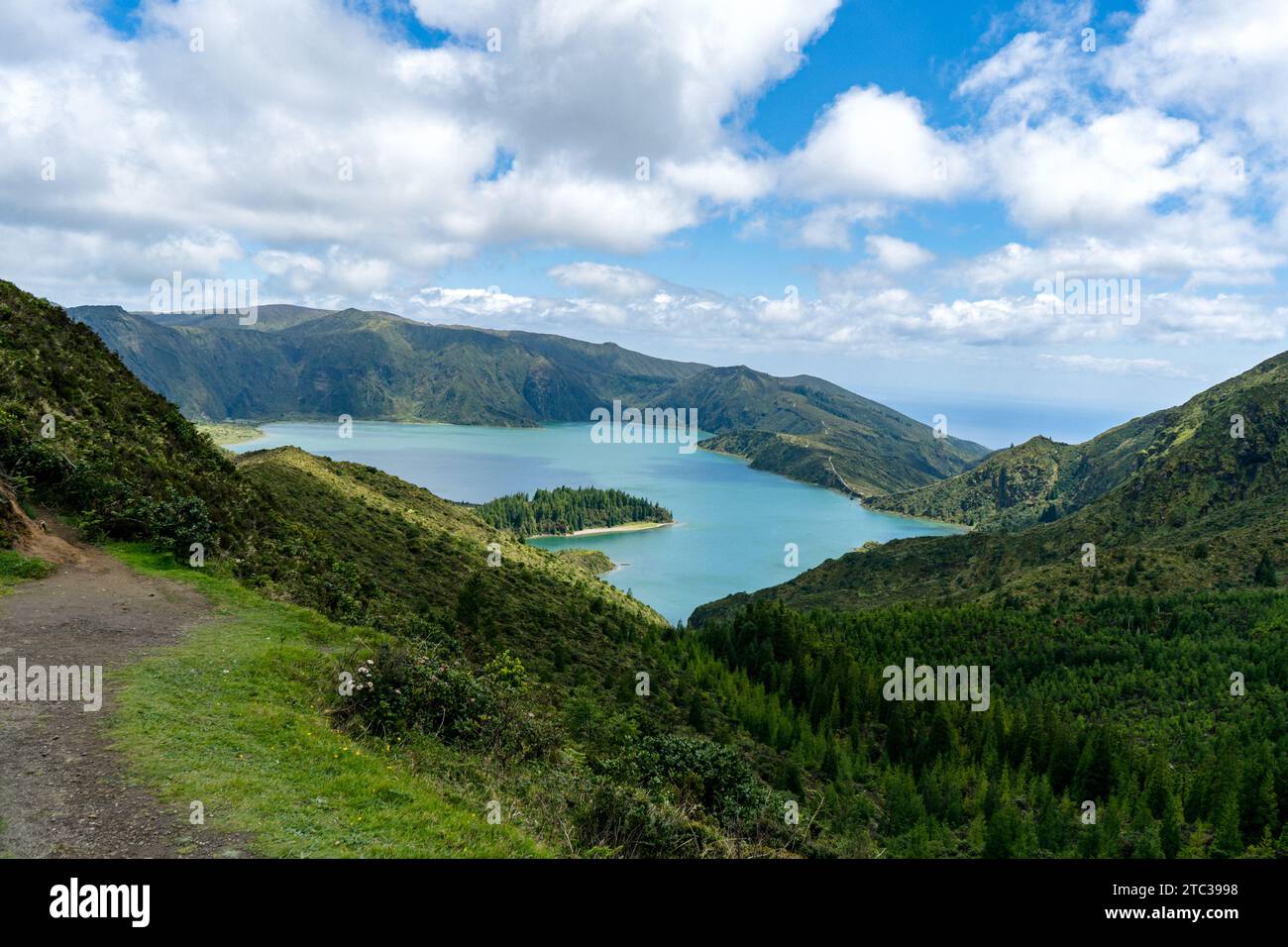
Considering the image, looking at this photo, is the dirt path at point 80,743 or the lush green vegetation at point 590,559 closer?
the dirt path at point 80,743

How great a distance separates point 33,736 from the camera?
1338 cm

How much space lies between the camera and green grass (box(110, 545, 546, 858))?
457 inches

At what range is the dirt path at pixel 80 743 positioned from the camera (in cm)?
1045

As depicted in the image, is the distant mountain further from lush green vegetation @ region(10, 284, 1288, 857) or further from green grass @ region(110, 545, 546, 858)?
green grass @ region(110, 545, 546, 858)

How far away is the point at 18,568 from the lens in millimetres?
22453

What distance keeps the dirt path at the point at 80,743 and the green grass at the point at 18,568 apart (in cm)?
38

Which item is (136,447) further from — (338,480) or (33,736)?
(338,480)

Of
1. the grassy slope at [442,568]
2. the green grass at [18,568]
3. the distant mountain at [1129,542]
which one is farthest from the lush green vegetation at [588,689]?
the green grass at [18,568]

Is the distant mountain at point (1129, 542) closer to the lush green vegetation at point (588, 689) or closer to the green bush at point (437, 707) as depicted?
the lush green vegetation at point (588, 689)

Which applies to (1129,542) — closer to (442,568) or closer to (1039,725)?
(1039,725)

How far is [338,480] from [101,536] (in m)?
57.0

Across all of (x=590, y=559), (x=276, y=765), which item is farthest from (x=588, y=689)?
(x=590, y=559)

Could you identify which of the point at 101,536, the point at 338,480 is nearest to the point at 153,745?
the point at 101,536

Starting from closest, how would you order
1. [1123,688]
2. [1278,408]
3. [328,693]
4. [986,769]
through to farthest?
1. [328,693]
2. [986,769]
3. [1123,688]
4. [1278,408]
